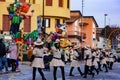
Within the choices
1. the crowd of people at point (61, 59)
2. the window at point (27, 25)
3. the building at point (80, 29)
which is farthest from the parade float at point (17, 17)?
the building at point (80, 29)

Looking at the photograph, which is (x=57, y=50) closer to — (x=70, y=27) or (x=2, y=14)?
(x=2, y=14)

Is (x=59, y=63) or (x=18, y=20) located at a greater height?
(x=18, y=20)

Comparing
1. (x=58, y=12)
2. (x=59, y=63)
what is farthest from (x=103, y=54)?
(x=58, y=12)

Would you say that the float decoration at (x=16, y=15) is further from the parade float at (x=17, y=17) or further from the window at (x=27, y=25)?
the window at (x=27, y=25)

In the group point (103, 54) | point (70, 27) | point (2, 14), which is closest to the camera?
point (103, 54)

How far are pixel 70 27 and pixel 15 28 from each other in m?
61.8

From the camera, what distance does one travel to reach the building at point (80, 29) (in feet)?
301

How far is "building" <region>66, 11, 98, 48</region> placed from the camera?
301 ft

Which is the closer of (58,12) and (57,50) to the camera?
(57,50)

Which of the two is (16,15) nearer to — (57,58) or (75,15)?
(57,58)

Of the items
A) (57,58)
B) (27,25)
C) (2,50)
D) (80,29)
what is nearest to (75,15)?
(80,29)

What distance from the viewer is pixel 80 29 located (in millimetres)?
103375

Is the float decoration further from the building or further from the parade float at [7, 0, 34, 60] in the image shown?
the building

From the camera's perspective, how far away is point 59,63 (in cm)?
2216
